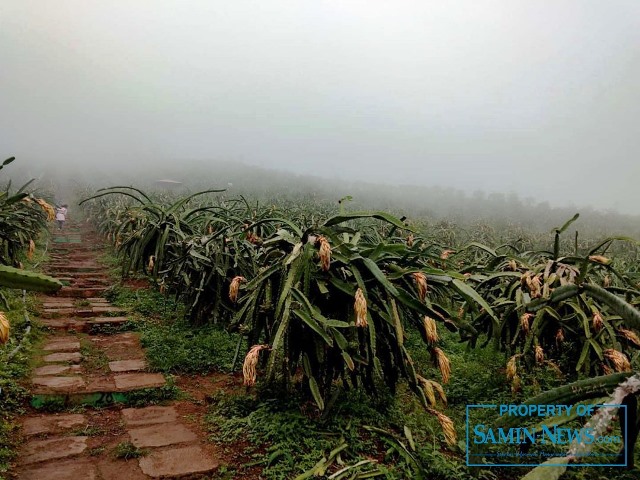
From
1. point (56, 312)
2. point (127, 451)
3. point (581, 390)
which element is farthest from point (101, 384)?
point (581, 390)

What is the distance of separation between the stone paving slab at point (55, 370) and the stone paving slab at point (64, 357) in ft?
0.52

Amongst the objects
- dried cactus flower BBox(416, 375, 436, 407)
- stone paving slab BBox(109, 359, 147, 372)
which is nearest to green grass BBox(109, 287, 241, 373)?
stone paving slab BBox(109, 359, 147, 372)

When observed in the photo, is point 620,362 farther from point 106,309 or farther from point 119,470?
point 106,309

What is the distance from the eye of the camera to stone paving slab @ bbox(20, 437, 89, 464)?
7.56ft

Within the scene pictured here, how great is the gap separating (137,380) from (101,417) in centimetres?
49

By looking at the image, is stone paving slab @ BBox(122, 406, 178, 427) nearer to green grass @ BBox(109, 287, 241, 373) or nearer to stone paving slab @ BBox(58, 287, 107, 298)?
green grass @ BBox(109, 287, 241, 373)

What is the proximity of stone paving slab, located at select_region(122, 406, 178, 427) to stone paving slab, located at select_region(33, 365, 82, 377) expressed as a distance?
81 cm

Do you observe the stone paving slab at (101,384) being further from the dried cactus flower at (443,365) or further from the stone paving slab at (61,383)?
the dried cactus flower at (443,365)

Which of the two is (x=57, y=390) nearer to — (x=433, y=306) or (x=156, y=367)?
(x=156, y=367)

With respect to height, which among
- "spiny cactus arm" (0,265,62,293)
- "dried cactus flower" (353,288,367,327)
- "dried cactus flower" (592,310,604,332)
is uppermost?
"spiny cactus arm" (0,265,62,293)

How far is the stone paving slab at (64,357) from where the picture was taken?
12.0ft

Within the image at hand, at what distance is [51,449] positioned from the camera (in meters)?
2.40

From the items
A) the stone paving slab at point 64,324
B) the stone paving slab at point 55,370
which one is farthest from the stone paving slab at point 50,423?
the stone paving slab at point 64,324

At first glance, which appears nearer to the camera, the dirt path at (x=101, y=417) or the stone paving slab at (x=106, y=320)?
the dirt path at (x=101, y=417)
